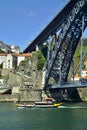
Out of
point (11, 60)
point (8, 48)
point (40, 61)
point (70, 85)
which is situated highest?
point (8, 48)

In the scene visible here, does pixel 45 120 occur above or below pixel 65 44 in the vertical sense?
below

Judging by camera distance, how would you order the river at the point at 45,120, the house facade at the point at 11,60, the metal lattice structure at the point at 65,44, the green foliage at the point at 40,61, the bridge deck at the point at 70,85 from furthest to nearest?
the house facade at the point at 11,60, the green foliage at the point at 40,61, the metal lattice structure at the point at 65,44, the bridge deck at the point at 70,85, the river at the point at 45,120

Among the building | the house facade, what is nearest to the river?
the house facade

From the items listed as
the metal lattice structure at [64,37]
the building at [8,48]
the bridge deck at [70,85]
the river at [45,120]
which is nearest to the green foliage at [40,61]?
the metal lattice structure at [64,37]

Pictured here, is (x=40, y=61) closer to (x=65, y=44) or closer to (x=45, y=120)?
(x=65, y=44)

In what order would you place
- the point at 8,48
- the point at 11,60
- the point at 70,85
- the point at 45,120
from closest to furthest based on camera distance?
the point at 45,120 → the point at 70,85 → the point at 11,60 → the point at 8,48

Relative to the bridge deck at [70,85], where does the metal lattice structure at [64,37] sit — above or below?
above

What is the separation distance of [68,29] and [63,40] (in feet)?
7.18

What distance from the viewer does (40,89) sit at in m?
71.4

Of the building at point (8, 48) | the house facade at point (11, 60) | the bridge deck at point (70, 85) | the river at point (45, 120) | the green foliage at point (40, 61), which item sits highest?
the building at point (8, 48)

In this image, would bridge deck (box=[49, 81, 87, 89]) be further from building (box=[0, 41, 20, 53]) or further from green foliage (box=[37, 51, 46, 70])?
building (box=[0, 41, 20, 53])

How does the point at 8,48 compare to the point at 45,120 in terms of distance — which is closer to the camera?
the point at 45,120

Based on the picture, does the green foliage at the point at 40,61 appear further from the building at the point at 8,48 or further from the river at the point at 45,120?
the building at the point at 8,48

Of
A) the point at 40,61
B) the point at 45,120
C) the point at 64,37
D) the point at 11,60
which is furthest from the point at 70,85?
the point at 11,60
